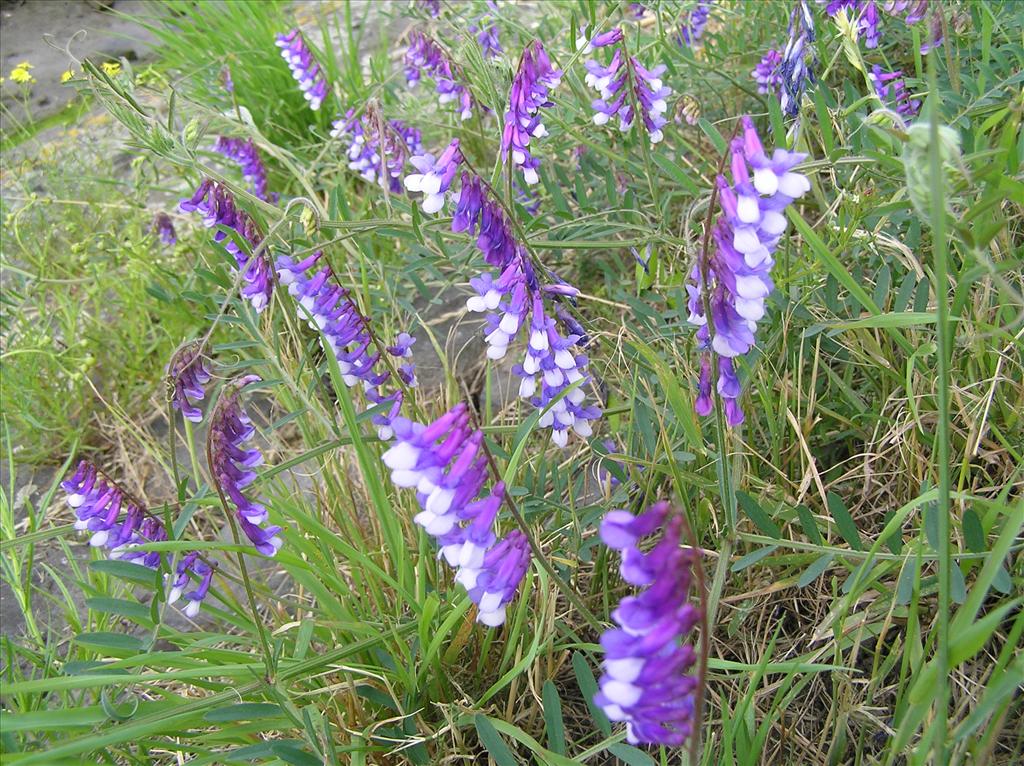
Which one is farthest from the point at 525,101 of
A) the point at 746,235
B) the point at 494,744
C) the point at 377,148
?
the point at 494,744

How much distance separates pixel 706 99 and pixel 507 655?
82.6 inches

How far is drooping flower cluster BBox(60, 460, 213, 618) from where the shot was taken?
1.62 metres

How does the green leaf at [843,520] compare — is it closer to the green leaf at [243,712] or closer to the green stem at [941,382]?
the green stem at [941,382]

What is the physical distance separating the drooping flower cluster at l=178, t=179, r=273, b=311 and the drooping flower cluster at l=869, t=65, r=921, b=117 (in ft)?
4.88

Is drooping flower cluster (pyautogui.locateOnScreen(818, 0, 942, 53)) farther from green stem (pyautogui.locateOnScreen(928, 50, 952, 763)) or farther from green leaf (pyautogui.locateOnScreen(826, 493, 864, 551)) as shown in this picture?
green stem (pyautogui.locateOnScreen(928, 50, 952, 763))

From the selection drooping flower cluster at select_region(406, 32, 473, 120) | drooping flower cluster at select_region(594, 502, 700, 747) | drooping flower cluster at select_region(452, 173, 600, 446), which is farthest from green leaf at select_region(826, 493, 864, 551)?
drooping flower cluster at select_region(406, 32, 473, 120)

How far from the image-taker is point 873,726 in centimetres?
140

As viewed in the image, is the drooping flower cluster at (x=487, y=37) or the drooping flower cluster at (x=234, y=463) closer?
the drooping flower cluster at (x=234, y=463)

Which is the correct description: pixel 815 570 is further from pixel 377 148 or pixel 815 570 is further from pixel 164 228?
pixel 164 228

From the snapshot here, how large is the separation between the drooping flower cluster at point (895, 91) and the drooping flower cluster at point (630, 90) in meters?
0.52

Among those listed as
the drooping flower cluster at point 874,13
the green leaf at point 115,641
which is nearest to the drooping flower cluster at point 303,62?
the drooping flower cluster at point 874,13

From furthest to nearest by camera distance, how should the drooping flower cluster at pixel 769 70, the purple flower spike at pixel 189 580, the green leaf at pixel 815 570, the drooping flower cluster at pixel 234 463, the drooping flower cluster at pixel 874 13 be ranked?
the drooping flower cluster at pixel 769 70 → the drooping flower cluster at pixel 874 13 → the purple flower spike at pixel 189 580 → the drooping flower cluster at pixel 234 463 → the green leaf at pixel 815 570

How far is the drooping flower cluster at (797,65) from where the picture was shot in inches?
76.6

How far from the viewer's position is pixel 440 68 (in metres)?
3.00
